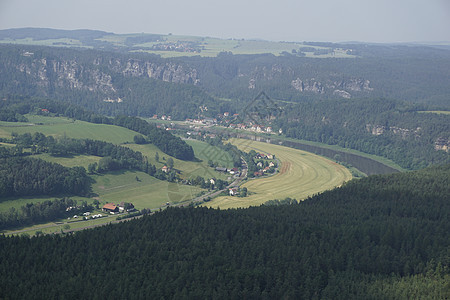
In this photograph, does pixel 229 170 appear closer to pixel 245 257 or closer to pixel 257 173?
pixel 257 173

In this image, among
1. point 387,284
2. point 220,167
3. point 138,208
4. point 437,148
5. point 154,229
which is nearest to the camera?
point 387,284

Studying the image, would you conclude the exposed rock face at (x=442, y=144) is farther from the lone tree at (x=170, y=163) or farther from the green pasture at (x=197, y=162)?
the lone tree at (x=170, y=163)

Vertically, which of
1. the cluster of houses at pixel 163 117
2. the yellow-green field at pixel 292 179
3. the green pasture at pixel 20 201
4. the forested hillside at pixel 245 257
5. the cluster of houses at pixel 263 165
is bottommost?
the cluster of houses at pixel 163 117

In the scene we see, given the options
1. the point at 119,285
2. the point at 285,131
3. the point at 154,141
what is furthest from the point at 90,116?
the point at 119,285

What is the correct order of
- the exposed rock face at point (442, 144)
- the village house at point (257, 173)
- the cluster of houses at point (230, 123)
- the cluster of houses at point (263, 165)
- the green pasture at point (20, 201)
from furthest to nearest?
1. the cluster of houses at point (230, 123)
2. the exposed rock face at point (442, 144)
3. the cluster of houses at point (263, 165)
4. the village house at point (257, 173)
5. the green pasture at point (20, 201)

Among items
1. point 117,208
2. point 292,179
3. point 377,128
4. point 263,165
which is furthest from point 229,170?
point 377,128

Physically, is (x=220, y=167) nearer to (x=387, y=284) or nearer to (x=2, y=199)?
(x=2, y=199)

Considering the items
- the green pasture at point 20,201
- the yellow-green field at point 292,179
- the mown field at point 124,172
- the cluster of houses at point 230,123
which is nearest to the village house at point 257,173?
the yellow-green field at point 292,179
